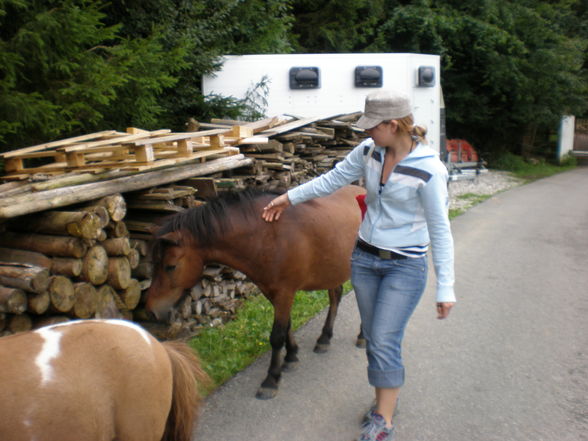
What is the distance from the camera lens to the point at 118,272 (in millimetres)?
4352

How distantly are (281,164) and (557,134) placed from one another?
20617 millimetres

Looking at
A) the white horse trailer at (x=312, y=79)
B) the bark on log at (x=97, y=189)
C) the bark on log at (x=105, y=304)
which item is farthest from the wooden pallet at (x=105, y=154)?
the white horse trailer at (x=312, y=79)

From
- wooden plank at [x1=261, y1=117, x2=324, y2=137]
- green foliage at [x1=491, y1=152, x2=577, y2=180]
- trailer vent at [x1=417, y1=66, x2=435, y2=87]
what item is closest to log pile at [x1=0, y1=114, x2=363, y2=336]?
wooden plank at [x1=261, y1=117, x2=324, y2=137]

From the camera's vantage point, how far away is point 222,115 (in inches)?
349

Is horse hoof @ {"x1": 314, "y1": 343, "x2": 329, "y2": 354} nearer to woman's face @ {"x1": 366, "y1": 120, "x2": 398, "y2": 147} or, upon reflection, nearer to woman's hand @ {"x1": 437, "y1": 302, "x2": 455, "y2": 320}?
woman's hand @ {"x1": 437, "y1": 302, "x2": 455, "y2": 320}

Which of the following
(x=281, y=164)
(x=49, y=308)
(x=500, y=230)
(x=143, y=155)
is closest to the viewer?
(x=49, y=308)

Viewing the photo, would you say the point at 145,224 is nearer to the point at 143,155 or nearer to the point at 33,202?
the point at 143,155

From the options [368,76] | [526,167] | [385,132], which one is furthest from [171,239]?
[526,167]

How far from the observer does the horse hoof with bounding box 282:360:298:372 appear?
4.54 metres

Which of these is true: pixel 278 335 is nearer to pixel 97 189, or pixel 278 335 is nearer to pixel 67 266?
pixel 67 266

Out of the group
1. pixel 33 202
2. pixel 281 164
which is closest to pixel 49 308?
Result: pixel 33 202

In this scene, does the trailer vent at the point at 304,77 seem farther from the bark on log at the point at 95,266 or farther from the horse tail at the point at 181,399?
the horse tail at the point at 181,399

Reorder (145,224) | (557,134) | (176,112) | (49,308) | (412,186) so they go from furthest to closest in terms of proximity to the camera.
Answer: (557,134), (176,112), (145,224), (49,308), (412,186)

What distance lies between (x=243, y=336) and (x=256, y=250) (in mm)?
1355
